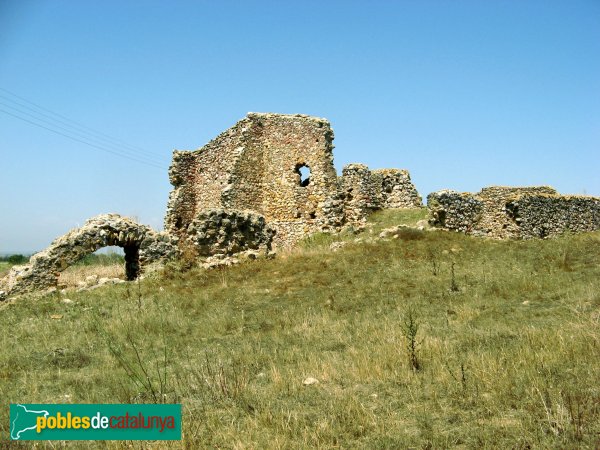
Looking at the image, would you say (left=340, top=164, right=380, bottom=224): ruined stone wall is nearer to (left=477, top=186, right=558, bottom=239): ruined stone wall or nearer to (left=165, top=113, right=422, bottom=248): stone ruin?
(left=165, top=113, right=422, bottom=248): stone ruin

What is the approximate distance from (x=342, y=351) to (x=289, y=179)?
14.8 meters

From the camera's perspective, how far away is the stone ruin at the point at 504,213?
1762 cm

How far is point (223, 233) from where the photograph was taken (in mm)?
16125

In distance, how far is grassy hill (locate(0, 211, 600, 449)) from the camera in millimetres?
4258

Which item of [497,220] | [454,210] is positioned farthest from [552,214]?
[454,210]

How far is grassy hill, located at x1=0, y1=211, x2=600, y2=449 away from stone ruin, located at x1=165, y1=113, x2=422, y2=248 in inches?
254

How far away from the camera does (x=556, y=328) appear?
21.9 ft

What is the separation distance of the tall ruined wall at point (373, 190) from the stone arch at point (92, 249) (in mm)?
8691

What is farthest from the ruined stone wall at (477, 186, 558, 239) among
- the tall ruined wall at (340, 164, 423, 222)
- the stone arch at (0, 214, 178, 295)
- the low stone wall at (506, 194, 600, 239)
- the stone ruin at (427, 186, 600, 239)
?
the stone arch at (0, 214, 178, 295)

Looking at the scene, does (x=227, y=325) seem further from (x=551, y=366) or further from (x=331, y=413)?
(x=551, y=366)

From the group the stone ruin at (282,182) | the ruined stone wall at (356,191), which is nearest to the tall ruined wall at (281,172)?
the stone ruin at (282,182)

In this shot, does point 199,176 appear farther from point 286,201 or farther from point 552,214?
point 552,214

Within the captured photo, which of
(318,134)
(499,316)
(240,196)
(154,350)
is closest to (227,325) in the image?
(154,350)

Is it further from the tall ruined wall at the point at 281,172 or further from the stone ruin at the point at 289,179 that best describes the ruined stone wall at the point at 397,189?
the tall ruined wall at the point at 281,172
